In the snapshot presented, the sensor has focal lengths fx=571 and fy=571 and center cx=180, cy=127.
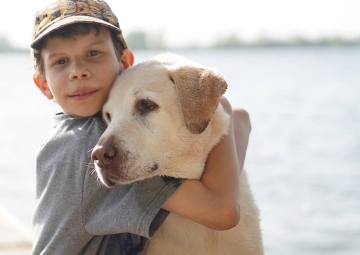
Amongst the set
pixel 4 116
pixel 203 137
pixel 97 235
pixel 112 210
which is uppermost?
pixel 203 137

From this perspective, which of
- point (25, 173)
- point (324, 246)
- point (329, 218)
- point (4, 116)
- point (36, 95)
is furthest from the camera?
point (36, 95)

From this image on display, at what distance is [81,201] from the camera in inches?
94.7

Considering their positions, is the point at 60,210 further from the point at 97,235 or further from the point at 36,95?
the point at 36,95

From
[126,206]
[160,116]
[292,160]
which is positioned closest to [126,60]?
[160,116]

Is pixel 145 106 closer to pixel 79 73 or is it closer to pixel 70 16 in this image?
pixel 79 73

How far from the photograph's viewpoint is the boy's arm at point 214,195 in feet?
7.99

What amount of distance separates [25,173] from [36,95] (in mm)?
14766

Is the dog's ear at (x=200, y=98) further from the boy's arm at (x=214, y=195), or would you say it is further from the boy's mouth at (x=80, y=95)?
the boy's mouth at (x=80, y=95)

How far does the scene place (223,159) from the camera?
2668 millimetres

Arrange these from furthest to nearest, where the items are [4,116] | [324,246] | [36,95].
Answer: [36,95] < [4,116] < [324,246]

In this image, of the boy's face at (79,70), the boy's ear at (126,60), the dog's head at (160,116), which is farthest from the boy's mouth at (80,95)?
the boy's ear at (126,60)

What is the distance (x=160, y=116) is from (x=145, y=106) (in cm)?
8

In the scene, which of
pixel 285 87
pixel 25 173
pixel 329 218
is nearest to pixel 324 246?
pixel 329 218

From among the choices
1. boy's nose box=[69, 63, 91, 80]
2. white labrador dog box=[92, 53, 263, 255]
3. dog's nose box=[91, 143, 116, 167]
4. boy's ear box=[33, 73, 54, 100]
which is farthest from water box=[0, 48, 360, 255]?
dog's nose box=[91, 143, 116, 167]
